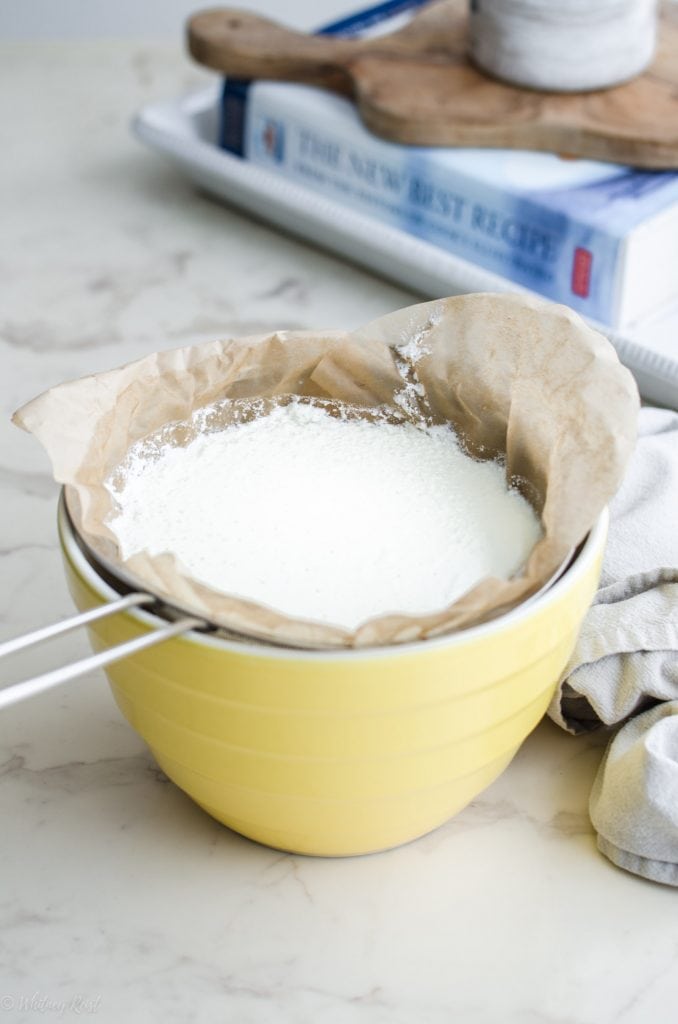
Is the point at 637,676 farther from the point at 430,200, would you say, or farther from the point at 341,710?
the point at 430,200

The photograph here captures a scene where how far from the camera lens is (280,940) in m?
0.46

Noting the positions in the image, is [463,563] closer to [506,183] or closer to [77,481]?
[77,481]

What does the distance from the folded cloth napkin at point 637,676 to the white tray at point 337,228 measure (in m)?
0.14

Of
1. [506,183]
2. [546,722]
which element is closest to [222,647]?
[546,722]

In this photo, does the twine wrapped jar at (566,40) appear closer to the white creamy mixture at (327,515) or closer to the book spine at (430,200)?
the book spine at (430,200)

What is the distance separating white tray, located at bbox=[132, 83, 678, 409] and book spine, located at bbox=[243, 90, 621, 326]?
0.01 m

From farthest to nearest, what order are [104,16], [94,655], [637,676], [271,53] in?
1. [104,16]
2. [271,53]
3. [637,676]
4. [94,655]

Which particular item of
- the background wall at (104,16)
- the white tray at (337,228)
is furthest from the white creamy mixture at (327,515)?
the background wall at (104,16)

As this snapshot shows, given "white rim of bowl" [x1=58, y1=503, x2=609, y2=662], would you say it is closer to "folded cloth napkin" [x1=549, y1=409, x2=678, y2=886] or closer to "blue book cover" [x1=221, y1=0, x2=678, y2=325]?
"folded cloth napkin" [x1=549, y1=409, x2=678, y2=886]

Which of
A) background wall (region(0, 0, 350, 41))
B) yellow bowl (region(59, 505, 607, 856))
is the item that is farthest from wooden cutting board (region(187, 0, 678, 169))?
yellow bowl (region(59, 505, 607, 856))

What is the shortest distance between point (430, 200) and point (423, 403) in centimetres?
33

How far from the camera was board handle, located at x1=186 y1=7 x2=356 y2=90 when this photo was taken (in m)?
0.88

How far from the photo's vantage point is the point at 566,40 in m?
0.81

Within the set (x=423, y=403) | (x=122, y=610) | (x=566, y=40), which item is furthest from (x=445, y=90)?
(x=122, y=610)
